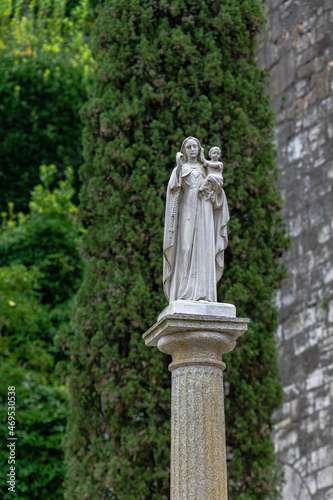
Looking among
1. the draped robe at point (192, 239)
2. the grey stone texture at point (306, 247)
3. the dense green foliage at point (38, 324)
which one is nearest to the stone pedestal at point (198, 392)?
the draped robe at point (192, 239)

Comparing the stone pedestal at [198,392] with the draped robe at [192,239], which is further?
the draped robe at [192,239]

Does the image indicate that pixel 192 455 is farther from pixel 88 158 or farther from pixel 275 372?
pixel 88 158

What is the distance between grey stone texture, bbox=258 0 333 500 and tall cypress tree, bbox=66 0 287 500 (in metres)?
1.25

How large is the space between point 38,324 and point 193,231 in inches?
268

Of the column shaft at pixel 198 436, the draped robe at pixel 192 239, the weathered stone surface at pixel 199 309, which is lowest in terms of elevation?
the column shaft at pixel 198 436

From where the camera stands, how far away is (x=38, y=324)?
38.1 feet

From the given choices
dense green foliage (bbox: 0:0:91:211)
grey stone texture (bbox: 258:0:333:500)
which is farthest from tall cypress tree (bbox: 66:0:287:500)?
dense green foliage (bbox: 0:0:91:211)

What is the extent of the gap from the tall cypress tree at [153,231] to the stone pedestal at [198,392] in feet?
7.17

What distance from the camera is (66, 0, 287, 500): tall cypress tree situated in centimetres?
720

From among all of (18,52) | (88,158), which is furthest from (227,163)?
(18,52)

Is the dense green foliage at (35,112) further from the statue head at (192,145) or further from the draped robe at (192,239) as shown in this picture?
the draped robe at (192,239)

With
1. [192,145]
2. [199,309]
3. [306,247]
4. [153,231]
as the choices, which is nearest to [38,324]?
[306,247]

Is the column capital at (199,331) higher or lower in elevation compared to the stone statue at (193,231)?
lower

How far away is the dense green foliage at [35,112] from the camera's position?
47.9ft
